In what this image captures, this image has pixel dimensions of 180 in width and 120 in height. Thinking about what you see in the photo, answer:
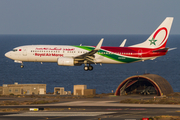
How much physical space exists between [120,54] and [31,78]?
103 metres

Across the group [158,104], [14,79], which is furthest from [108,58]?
[14,79]

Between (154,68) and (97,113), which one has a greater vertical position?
(154,68)

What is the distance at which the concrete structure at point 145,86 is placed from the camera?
95.2m

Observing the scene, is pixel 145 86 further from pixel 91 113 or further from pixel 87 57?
pixel 91 113

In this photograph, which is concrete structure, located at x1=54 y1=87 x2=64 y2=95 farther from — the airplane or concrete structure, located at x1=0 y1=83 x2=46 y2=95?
the airplane

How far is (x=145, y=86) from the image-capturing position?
102 m

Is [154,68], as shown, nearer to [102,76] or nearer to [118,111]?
[118,111]

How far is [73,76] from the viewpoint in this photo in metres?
189

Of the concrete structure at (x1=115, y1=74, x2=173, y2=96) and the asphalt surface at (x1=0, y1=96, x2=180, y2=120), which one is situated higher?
the concrete structure at (x1=115, y1=74, x2=173, y2=96)

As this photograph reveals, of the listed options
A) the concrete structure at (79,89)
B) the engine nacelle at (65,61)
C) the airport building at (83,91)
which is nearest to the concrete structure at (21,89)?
the concrete structure at (79,89)

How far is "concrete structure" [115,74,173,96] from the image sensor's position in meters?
95.2

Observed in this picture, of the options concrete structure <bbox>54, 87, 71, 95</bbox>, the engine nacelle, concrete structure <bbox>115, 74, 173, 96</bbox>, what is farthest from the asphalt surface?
concrete structure <bbox>54, 87, 71, 95</bbox>

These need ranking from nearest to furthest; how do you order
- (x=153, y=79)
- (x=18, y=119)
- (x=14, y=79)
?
(x=18, y=119) < (x=153, y=79) < (x=14, y=79)
